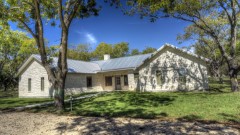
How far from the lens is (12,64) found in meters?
36.4

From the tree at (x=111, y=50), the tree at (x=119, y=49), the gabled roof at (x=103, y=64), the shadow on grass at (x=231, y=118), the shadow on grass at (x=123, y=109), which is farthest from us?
the tree at (x=119, y=49)

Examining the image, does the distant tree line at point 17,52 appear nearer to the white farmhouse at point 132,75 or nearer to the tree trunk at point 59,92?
the white farmhouse at point 132,75

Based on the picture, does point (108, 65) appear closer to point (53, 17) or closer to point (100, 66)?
point (100, 66)

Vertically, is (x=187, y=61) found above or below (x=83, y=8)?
below

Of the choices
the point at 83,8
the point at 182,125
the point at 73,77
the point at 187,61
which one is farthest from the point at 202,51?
the point at 182,125

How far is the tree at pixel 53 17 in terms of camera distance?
11.2 m

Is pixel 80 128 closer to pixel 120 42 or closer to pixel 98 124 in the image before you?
pixel 98 124

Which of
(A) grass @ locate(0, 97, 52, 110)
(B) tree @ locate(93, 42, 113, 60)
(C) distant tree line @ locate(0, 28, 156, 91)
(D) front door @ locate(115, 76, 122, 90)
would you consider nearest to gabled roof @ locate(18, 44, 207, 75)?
(D) front door @ locate(115, 76, 122, 90)

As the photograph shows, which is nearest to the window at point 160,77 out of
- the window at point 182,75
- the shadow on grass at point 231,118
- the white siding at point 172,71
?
the white siding at point 172,71

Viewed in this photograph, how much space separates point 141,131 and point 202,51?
31644 millimetres

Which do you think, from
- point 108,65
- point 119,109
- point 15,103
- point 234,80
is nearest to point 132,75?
point 108,65

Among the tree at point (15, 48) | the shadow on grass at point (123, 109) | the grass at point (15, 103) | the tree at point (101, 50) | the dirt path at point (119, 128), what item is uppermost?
the tree at point (101, 50)

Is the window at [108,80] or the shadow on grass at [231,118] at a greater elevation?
the window at [108,80]

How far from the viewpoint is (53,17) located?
48.8ft
